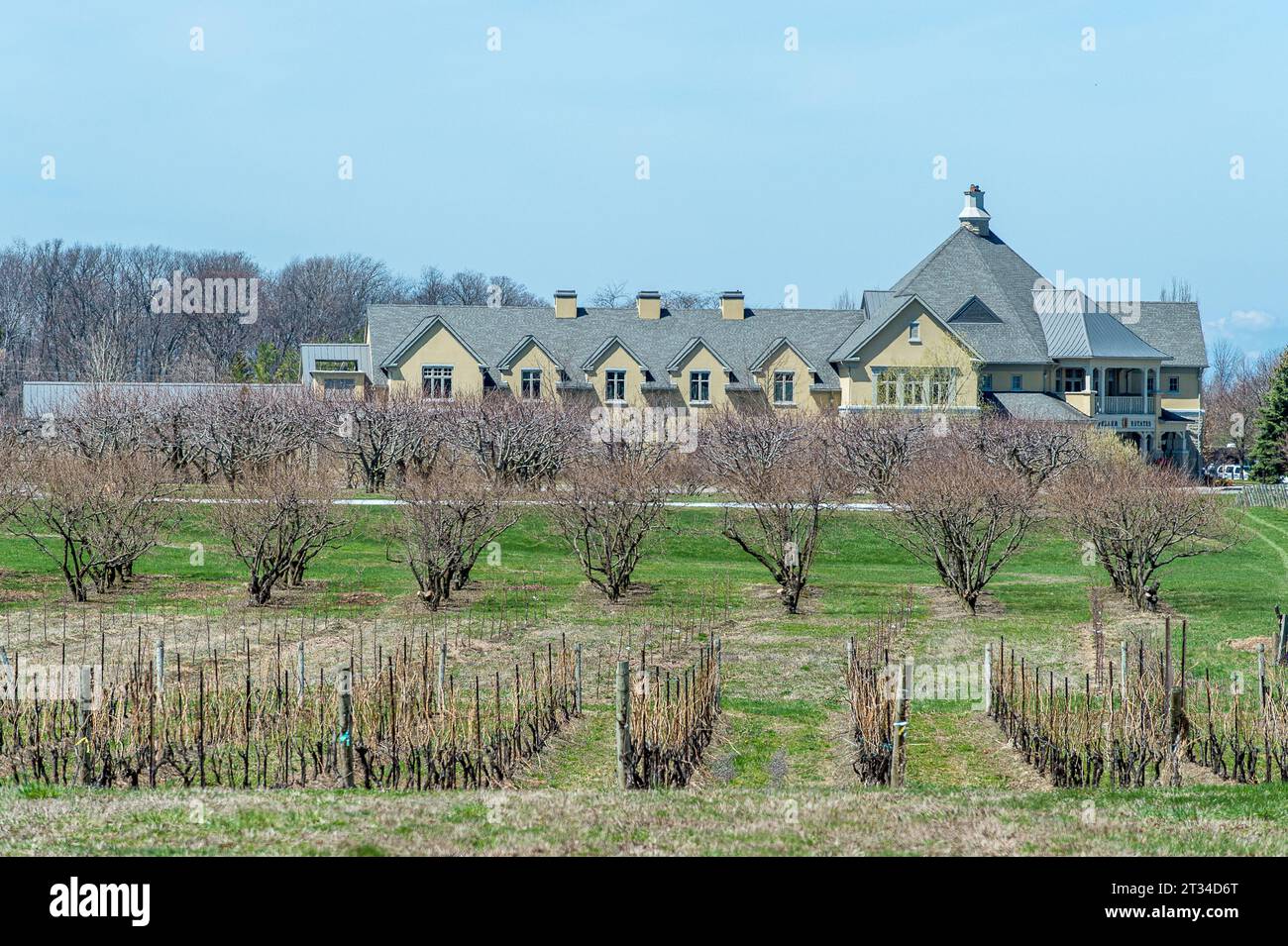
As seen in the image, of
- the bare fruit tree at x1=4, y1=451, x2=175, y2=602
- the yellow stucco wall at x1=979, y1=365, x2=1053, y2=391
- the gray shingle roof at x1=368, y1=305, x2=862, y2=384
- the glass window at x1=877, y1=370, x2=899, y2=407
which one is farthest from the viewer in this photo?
the gray shingle roof at x1=368, y1=305, x2=862, y2=384

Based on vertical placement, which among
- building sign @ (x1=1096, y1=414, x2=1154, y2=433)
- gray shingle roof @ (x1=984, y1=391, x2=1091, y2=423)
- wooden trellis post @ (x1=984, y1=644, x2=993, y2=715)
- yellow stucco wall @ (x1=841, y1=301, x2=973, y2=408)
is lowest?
wooden trellis post @ (x1=984, y1=644, x2=993, y2=715)

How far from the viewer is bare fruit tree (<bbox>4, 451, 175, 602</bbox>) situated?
82.2 feet

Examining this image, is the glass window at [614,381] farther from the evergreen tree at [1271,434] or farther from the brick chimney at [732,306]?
the evergreen tree at [1271,434]

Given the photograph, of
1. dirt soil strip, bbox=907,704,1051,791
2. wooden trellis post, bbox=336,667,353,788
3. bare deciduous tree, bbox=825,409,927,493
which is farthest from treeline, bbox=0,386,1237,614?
wooden trellis post, bbox=336,667,353,788

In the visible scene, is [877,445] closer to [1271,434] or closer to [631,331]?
[631,331]

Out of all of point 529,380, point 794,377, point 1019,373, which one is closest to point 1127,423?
point 1019,373

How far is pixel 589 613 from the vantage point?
24453 mm

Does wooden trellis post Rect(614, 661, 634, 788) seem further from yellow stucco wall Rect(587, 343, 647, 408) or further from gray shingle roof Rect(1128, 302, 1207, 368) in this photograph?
gray shingle roof Rect(1128, 302, 1207, 368)

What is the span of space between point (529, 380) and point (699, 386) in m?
7.11

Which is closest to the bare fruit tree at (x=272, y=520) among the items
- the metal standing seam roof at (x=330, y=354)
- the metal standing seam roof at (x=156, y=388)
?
the metal standing seam roof at (x=156, y=388)

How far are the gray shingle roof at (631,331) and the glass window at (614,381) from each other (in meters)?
1.29

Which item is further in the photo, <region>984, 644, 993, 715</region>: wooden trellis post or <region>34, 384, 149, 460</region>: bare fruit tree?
<region>34, 384, 149, 460</region>: bare fruit tree

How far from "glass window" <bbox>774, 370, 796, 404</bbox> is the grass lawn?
2299 centimetres

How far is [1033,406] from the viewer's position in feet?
185
